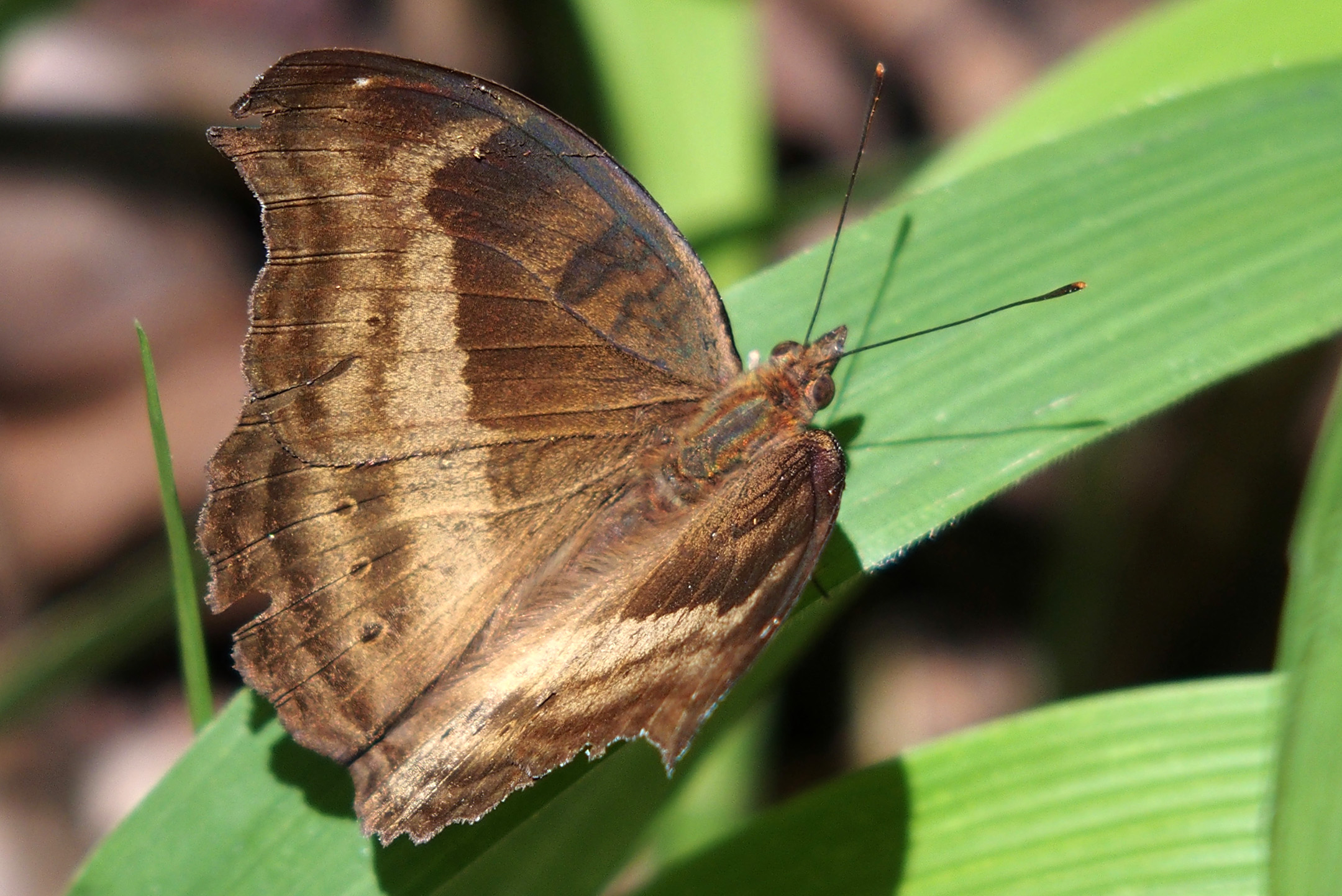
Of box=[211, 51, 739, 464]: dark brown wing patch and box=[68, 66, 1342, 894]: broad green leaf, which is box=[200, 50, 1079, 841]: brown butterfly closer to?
box=[211, 51, 739, 464]: dark brown wing patch

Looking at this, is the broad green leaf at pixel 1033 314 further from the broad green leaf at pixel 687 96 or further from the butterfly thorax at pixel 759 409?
the broad green leaf at pixel 687 96

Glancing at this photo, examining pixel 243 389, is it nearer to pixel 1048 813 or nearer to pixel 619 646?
pixel 619 646

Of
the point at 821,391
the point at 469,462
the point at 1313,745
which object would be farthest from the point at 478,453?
the point at 1313,745

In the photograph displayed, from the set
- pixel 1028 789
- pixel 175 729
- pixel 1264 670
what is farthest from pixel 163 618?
pixel 1264 670

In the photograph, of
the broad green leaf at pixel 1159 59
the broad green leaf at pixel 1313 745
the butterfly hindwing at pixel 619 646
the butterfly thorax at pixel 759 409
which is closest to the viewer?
the broad green leaf at pixel 1313 745

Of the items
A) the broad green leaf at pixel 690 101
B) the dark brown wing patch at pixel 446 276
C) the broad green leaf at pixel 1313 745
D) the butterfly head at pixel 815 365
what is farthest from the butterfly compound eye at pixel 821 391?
the broad green leaf at pixel 690 101

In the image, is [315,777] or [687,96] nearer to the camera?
[315,777]
